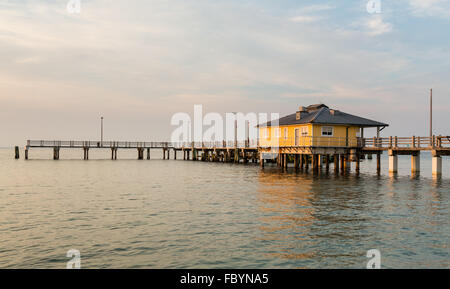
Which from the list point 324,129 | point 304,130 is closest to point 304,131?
point 304,130

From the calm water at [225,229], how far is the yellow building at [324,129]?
15.3 metres

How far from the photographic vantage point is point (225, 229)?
1432cm

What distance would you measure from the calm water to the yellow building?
15321 mm

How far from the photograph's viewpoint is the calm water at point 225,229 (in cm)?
1078

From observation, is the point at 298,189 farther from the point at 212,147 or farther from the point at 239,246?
the point at 212,147

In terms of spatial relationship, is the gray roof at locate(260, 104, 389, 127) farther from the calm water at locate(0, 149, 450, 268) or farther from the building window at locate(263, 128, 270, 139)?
the calm water at locate(0, 149, 450, 268)

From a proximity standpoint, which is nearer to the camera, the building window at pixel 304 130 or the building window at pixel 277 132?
the building window at pixel 304 130

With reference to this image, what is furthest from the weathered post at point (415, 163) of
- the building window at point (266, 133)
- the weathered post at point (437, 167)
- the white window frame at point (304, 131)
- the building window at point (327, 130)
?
the building window at point (266, 133)

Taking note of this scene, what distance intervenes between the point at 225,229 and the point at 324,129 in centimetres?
2802

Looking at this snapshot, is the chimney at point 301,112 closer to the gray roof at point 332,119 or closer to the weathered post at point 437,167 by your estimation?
the gray roof at point 332,119

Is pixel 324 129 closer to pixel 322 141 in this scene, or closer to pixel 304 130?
pixel 322 141
